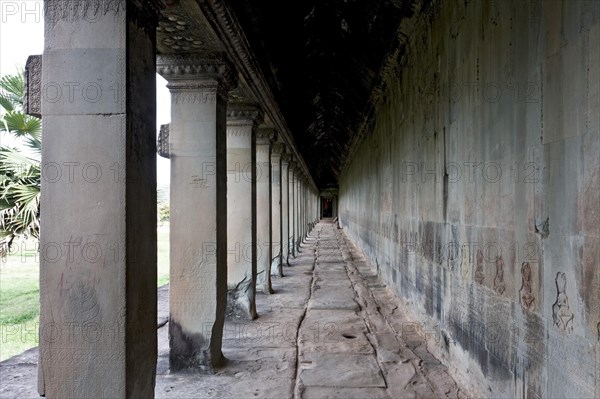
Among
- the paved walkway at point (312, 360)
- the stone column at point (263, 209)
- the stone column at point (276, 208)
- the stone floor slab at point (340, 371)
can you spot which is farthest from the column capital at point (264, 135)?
the stone floor slab at point (340, 371)

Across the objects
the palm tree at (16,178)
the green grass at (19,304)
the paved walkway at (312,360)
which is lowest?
the green grass at (19,304)

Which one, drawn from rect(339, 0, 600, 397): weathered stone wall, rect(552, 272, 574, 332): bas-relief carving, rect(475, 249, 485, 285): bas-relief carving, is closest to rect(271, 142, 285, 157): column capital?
rect(339, 0, 600, 397): weathered stone wall

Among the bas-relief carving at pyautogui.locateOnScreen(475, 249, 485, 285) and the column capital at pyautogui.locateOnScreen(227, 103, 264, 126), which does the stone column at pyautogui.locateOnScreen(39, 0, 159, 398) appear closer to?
the bas-relief carving at pyautogui.locateOnScreen(475, 249, 485, 285)

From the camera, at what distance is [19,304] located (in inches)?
443

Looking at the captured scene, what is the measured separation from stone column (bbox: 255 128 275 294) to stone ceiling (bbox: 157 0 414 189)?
3.09 ft

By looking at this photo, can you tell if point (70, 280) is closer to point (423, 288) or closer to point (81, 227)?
point (81, 227)

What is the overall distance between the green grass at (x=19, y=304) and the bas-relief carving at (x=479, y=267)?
5.27 meters

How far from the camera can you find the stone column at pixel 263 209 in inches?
384

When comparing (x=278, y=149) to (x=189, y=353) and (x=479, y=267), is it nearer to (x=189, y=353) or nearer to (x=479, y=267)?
(x=189, y=353)

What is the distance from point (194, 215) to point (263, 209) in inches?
189

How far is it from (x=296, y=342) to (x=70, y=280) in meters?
4.02

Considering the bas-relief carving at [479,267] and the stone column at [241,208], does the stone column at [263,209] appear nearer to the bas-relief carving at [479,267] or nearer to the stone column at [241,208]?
the stone column at [241,208]

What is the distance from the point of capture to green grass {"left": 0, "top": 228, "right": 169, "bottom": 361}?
8083 mm

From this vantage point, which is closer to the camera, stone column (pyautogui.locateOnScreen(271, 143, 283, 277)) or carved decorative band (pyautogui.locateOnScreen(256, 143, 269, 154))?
carved decorative band (pyautogui.locateOnScreen(256, 143, 269, 154))
